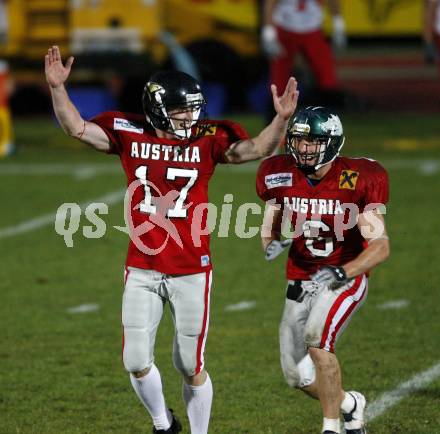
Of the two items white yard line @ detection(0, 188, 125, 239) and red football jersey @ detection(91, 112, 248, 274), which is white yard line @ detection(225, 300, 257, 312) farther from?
white yard line @ detection(0, 188, 125, 239)

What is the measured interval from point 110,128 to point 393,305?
322cm

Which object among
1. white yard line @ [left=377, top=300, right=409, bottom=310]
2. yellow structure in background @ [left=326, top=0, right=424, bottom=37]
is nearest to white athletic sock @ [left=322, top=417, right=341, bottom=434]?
white yard line @ [left=377, top=300, right=409, bottom=310]

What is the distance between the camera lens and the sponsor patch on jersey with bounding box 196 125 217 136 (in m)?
5.65

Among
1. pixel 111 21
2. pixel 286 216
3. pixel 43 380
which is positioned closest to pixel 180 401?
pixel 43 380

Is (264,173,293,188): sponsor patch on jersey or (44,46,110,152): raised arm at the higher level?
(44,46,110,152): raised arm

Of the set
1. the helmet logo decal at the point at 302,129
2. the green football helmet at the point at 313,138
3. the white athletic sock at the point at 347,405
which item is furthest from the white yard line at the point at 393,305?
the helmet logo decal at the point at 302,129

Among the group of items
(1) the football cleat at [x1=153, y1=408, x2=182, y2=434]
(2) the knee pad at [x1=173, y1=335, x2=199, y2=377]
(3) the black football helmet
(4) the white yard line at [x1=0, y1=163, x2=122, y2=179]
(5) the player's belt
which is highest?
(3) the black football helmet

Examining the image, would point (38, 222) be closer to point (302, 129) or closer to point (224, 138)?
point (224, 138)

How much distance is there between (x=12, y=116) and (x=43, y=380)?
42.8 feet

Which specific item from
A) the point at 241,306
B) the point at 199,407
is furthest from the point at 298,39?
the point at 199,407

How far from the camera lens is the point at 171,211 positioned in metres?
5.56

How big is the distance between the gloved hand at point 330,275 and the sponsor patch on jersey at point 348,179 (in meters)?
0.48

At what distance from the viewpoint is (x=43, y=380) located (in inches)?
267

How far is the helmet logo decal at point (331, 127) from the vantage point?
18.4 ft
